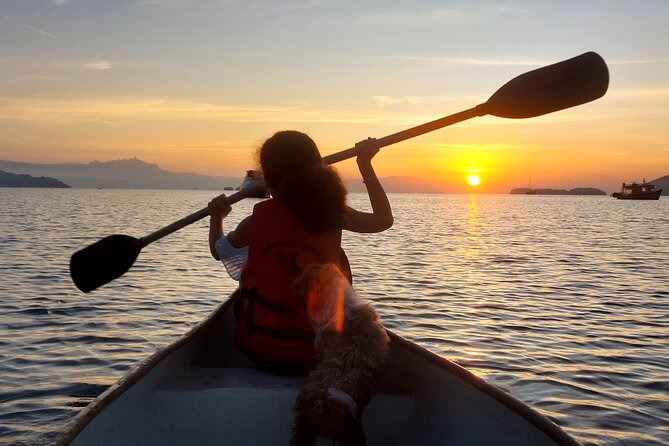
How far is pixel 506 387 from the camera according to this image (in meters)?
7.05

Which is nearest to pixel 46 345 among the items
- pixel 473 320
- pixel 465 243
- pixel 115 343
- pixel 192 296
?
pixel 115 343

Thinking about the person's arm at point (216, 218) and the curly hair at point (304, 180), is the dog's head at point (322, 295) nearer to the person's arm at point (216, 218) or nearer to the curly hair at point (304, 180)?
the curly hair at point (304, 180)

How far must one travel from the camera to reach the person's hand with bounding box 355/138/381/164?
4.71 meters

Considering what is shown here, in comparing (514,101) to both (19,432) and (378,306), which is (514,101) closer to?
(19,432)

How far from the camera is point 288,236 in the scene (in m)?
3.84

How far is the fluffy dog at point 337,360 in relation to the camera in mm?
2787

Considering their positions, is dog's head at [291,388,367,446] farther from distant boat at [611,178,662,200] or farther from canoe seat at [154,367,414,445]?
distant boat at [611,178,662,200]

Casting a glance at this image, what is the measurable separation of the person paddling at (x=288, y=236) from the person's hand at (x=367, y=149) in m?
0.75

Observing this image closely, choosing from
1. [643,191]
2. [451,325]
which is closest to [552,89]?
[451,325]

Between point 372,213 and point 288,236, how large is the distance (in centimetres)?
60

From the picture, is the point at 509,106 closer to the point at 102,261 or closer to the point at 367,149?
the point at 367,149

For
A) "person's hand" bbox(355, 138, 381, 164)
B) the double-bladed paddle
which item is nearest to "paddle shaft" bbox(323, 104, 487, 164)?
the double-bladed paddle

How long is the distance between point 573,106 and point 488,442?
2727mm

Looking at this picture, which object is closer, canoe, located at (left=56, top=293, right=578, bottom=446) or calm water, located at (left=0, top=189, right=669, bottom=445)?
canoe, located at (left=56, top=293, right=578, bottom=446)
